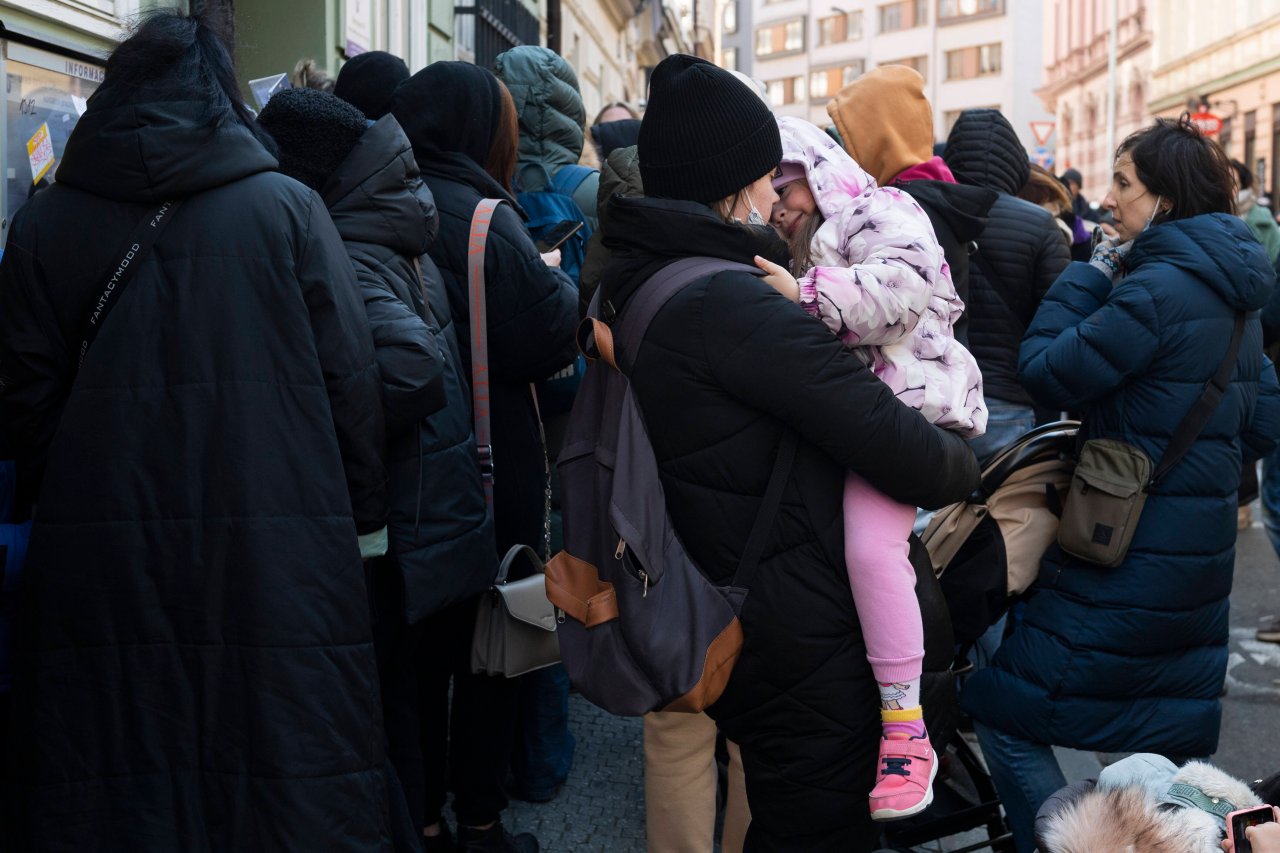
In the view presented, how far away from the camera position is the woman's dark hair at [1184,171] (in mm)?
3289

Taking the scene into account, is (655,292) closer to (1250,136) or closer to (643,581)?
(643,581)

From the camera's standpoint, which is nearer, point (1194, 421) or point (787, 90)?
point (1194, 421)

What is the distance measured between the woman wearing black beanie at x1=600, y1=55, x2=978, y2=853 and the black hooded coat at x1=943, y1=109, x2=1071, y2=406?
2.20 m

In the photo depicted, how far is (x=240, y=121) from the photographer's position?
93.9 inches

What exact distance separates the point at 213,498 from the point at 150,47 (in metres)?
0.83

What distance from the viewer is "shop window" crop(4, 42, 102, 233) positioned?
140 inches

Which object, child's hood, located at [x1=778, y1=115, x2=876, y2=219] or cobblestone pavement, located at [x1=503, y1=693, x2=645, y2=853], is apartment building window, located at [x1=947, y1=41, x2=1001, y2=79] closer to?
cobblestone pavement, located at [x1=503, y1=693, x2=645, y2=853]

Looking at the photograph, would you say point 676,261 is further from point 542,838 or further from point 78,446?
point 542,838

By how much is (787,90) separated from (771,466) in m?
71.8

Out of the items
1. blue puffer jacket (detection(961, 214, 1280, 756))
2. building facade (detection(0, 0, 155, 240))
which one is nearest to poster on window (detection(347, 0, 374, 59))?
building facade (detection(0, 0, 155, 240))

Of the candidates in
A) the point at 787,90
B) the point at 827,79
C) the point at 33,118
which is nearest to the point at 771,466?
the point at 33,118

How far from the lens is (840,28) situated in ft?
223

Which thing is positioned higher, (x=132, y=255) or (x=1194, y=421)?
(x=132, y=255)

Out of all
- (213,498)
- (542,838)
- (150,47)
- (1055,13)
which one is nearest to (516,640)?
(542,838)
